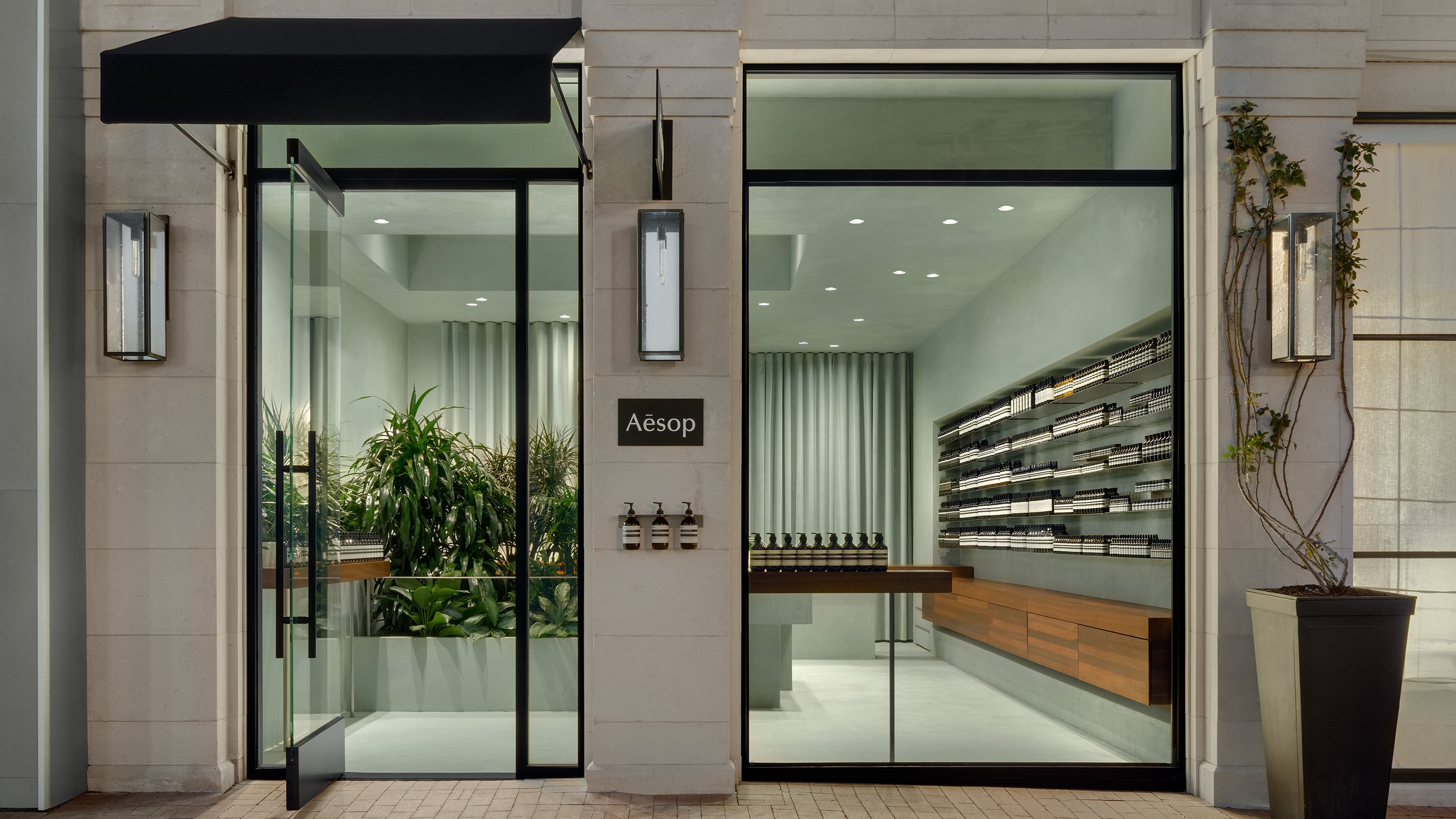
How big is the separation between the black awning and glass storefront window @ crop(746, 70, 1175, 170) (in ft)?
4.47

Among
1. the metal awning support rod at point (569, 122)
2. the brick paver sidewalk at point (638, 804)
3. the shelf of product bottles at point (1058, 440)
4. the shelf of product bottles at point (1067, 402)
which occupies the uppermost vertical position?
the metal awning support rod at point (569, 122)

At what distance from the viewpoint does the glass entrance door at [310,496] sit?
4043 mm

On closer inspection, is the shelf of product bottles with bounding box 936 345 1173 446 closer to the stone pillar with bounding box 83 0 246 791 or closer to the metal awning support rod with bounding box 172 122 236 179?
the metal awning support rod with bounding box 172 122 236 179

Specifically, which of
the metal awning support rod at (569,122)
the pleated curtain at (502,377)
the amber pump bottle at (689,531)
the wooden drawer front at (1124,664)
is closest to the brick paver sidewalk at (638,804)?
the wooden drawer front at (1124,664)

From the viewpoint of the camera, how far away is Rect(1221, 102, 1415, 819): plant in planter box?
3.80 m

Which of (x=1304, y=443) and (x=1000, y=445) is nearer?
(x=1304, y=443)

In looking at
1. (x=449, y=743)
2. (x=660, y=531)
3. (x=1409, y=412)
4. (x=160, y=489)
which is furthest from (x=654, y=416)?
(x=1409, y=412)

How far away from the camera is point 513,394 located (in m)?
4.69

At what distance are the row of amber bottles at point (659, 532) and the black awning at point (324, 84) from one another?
1.74 meters

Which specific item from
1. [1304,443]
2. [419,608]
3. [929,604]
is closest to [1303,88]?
[1304,443]

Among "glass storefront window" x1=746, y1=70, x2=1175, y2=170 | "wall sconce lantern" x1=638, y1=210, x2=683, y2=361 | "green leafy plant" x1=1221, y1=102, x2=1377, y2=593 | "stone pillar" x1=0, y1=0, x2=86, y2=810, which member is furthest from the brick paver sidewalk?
"glass storefront window" x1=746, y1=70, x2=1175, y2=170

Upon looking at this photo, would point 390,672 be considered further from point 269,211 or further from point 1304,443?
point 1304,443

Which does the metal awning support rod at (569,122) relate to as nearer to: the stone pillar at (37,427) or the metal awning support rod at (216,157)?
the metal awning support rod at (216,157)

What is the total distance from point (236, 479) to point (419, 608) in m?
1.02
